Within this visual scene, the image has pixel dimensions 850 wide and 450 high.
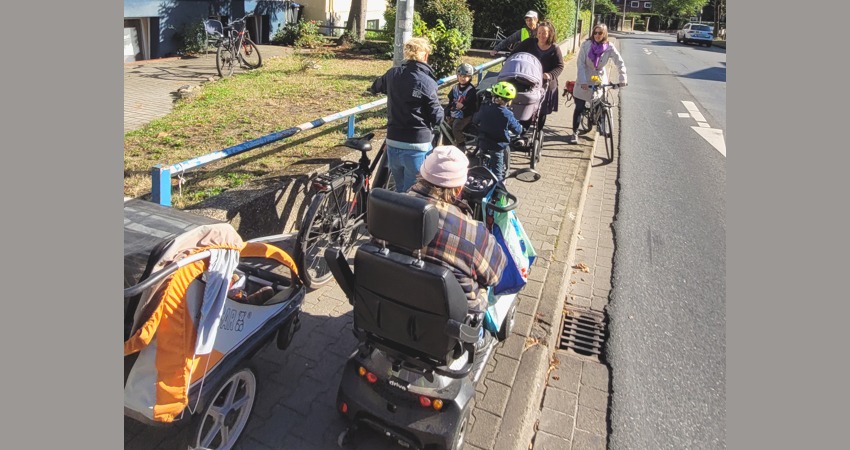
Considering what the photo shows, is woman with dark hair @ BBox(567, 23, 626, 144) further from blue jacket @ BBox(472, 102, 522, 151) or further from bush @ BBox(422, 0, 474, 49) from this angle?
bush @ BBox(422, 0, 474, 49)

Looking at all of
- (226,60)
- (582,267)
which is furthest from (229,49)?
(582,267)

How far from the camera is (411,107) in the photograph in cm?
475

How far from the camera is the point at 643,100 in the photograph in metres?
15.2

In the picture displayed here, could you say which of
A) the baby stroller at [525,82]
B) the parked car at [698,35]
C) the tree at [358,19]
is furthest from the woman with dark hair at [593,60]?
the parked car at [698,35]

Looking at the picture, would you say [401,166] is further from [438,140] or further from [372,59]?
[372,59]

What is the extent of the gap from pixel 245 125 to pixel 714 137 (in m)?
8.92

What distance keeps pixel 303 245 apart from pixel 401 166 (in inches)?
47.8

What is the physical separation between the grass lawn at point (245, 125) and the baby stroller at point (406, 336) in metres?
2.61

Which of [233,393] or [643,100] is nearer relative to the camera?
[233,393]

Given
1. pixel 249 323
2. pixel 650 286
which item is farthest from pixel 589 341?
pixel 249 323

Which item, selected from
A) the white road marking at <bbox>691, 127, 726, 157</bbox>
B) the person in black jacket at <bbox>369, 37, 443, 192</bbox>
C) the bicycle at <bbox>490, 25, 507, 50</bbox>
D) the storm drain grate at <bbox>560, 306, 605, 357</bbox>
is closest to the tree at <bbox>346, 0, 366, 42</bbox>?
the bicycle at <bbox>490, 25, 507, 50</bbox>

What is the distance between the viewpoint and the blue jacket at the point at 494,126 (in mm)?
6090

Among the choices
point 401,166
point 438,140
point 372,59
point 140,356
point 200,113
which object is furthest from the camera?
point 372,59

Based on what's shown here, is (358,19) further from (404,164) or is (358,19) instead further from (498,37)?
(404,164)
